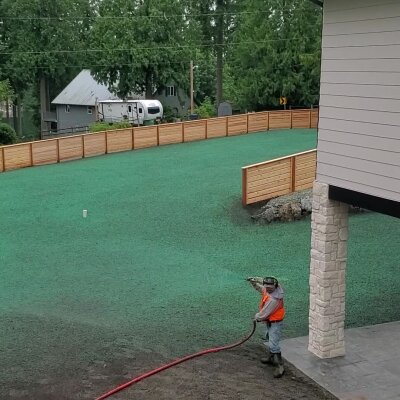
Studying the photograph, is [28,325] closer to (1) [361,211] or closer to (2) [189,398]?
(2) [189,398]

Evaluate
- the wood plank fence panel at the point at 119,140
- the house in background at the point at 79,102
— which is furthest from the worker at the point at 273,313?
the house in background at the point at 79,102

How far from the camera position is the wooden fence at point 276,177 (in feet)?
67.6

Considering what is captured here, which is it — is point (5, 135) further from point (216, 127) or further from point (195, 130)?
point (216, 127)

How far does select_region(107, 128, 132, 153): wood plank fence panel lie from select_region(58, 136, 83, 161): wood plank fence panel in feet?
5.59

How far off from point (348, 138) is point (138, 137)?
81.3 ft

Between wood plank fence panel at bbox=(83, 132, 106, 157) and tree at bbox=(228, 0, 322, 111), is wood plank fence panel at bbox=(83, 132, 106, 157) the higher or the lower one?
the lower one

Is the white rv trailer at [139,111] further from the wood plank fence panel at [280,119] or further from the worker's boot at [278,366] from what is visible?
the worker's boot at [278,366]

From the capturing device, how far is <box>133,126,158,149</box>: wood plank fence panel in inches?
1298

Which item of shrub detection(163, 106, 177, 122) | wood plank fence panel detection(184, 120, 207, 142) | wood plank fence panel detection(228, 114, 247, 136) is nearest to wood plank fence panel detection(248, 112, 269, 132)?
wood plank fence panel detection(228, 114, 247, 136)

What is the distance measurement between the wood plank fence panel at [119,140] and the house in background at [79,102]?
28647 mm

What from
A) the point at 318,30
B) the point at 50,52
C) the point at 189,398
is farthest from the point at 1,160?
the point at 50,52

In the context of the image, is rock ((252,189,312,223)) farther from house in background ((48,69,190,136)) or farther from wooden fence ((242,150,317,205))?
house in background ((48,69,190,136))

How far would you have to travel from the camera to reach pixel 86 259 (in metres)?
16.1

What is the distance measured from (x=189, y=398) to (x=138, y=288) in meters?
5.22
